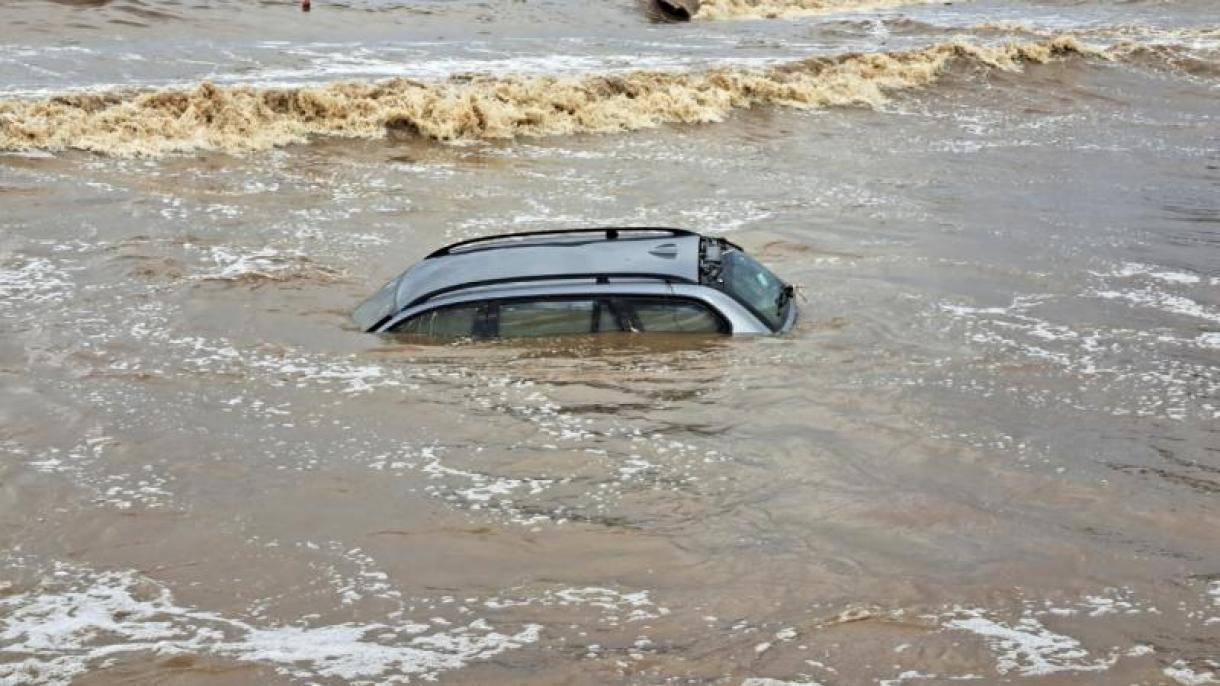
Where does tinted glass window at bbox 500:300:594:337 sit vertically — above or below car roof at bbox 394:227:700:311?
below

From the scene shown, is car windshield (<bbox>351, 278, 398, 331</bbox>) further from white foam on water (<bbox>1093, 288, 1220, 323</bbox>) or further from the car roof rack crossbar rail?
white foam on water (<bbox>1093, 288, 1220, 323</bbox>)

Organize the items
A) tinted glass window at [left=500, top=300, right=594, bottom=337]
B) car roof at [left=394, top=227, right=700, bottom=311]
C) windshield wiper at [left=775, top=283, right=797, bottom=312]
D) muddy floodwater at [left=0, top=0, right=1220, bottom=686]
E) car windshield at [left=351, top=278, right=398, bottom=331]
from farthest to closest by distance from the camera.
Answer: windshield wiper at [left=775, top=283, right=797, bottom=312], car windshield at [left=351, top=278, right=398, bottom=331], car roof at [left=394, top=227, right=700, bottom=311], tinted glass window at [left=500, top=300, right=594, bottom=337], muddy floodwater at [left=0, top=0, right=1220, bottom=686]

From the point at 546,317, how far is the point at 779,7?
35.5m

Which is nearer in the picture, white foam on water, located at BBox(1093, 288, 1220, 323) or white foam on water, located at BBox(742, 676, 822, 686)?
white foam on water, located at BBox(742, 676, 822, 686)

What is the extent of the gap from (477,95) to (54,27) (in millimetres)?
12091

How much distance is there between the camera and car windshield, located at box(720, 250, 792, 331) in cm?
959

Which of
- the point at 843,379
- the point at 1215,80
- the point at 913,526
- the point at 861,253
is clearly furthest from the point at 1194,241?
the point at 1215,80

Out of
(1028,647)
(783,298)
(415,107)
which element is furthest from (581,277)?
(415,107)

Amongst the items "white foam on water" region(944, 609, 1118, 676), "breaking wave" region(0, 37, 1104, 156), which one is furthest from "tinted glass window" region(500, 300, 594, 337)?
"breaking wave" region(0, 37, 1104, 156)

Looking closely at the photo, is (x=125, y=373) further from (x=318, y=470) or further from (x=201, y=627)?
(x=201, y=627)

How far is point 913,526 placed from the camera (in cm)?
756

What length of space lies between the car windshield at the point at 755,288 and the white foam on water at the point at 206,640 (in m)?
3.69

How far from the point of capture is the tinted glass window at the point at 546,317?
29.8 feet

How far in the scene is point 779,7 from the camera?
42.9m
